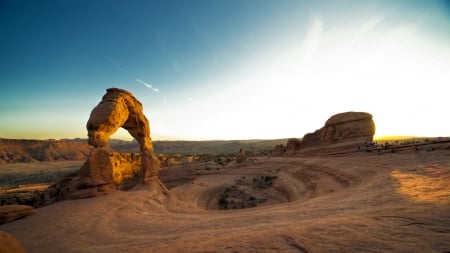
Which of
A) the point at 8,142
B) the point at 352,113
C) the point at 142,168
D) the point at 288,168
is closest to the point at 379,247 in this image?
the point at 142,168

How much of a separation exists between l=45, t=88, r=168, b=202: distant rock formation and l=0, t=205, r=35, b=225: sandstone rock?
2.63 metres

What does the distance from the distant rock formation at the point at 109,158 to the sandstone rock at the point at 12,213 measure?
2.63m

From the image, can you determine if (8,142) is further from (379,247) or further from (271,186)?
(379,247)

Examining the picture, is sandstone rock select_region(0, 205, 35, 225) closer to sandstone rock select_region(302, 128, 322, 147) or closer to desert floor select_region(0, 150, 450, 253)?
desert floor select_region(0, 150, 450, 253)

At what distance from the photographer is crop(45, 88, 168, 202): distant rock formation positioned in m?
12.5

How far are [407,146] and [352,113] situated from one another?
619 inches

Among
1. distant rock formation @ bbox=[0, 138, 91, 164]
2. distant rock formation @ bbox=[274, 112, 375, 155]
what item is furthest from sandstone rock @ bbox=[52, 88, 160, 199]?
distant rock formation @ bbox=[0, 138, 91, 164]

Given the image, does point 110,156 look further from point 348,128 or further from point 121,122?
point 348,128

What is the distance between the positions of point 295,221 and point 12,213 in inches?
426

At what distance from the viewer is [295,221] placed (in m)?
5.54

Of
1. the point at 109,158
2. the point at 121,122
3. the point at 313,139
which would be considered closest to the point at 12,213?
the point at 109,158

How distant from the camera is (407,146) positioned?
54.4ft

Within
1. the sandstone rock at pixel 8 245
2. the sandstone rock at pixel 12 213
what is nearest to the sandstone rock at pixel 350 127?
the sandstone rock at pixel 12 213

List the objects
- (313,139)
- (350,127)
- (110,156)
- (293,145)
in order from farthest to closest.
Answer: (293,145) → (313,139) → (350,127) → (110,156)
